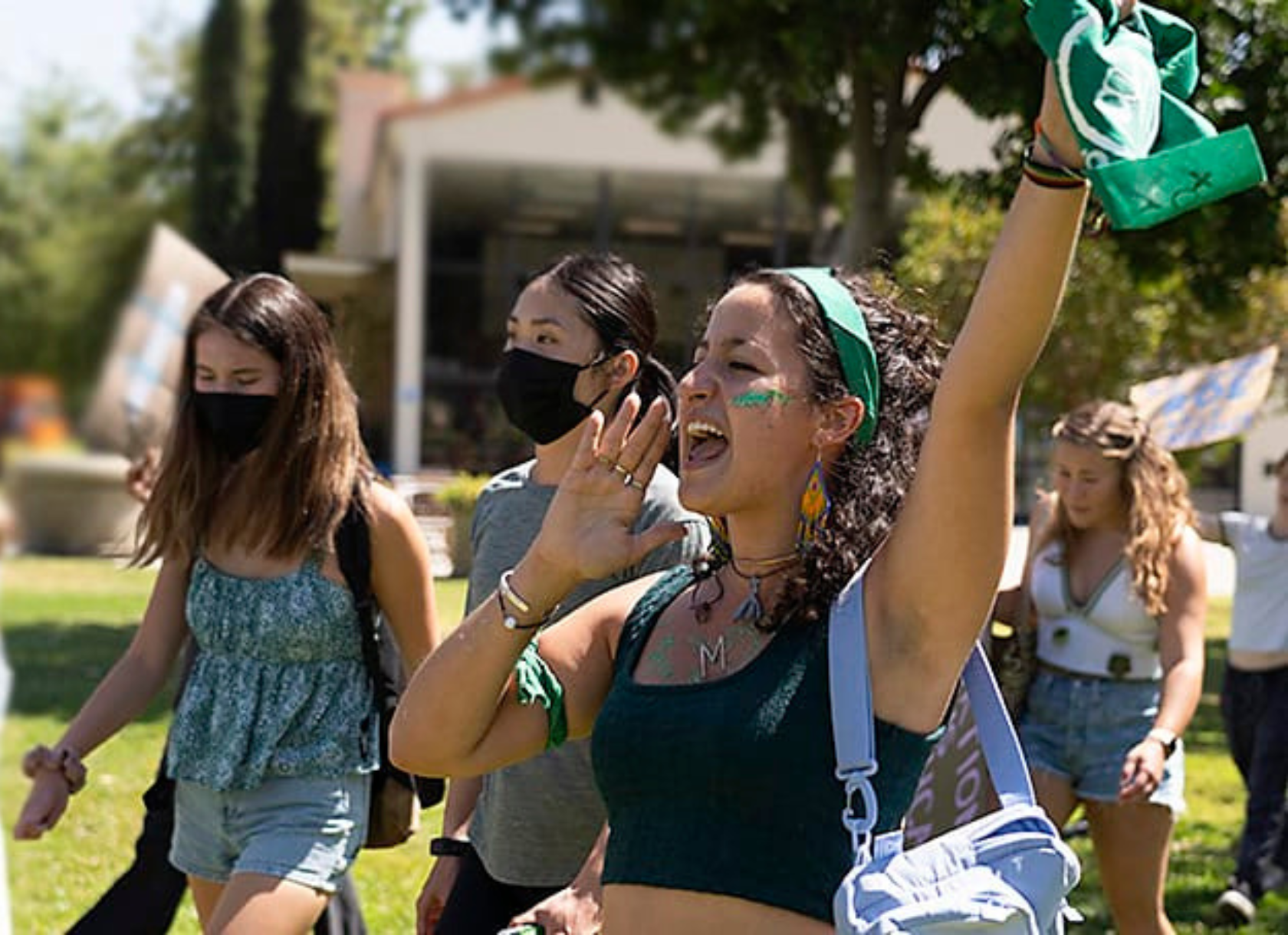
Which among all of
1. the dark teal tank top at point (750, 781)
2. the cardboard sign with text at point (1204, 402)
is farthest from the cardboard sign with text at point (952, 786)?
the cardboard sign with text at point (1204, 402)

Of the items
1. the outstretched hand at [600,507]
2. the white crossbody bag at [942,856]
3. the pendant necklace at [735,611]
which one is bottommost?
the white crossbody bag at [942,856]

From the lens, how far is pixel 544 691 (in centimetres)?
263

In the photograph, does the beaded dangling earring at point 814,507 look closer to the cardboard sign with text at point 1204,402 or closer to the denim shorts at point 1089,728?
the denim shorts at point 1089,728

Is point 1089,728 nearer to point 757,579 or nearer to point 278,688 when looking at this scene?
point 278,688

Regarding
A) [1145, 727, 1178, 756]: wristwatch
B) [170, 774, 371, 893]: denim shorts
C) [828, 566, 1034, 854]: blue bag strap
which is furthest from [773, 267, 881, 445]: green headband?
[1145, 727, 1178, 756]: wristwatch

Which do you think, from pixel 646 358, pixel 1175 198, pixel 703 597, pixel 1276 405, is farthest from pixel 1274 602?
pixel 1276 405

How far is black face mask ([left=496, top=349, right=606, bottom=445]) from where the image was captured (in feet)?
12.0

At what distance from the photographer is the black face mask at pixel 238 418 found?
4.05 metres

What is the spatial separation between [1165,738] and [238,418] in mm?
2694

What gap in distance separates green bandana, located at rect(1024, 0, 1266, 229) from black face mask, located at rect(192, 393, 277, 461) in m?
2.35

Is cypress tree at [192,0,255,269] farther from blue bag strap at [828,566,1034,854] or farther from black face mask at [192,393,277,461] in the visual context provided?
blue bag strap at [828,566,1034,854]

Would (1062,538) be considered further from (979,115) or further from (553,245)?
(553,245)

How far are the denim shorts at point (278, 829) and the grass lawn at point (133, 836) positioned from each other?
2.10 ft

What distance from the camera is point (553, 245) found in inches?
852
